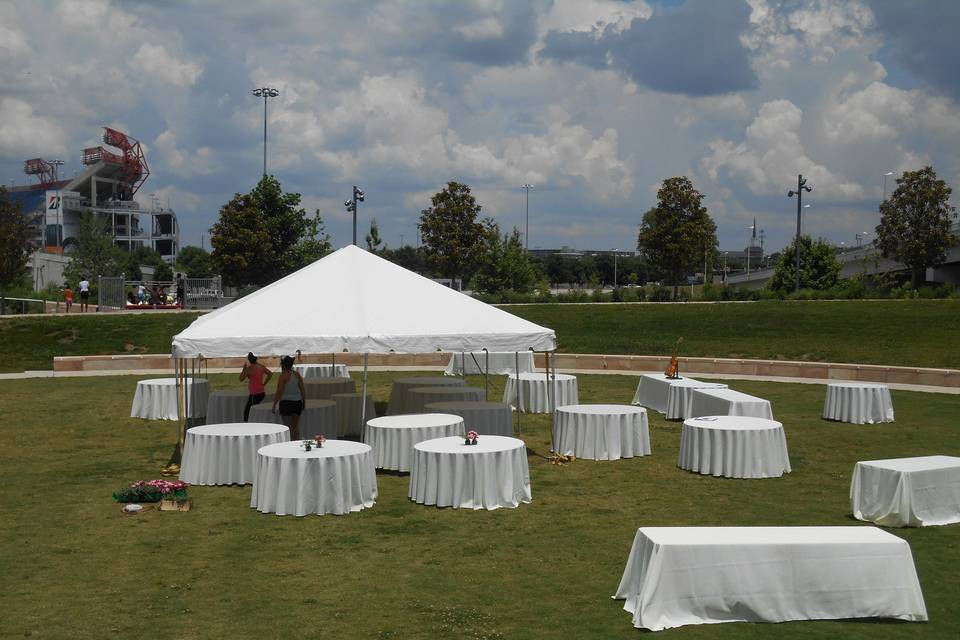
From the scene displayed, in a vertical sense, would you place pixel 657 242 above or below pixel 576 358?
above

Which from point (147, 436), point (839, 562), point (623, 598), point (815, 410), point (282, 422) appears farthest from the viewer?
point (815, 410)

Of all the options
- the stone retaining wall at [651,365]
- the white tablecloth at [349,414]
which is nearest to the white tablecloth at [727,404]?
the white tablecloth at [349,414]

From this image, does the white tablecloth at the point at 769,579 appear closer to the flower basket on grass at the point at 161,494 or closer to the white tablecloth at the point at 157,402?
the flower basket on grass at the point at 161,494

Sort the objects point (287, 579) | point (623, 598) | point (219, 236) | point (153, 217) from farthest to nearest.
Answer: point (153, 217)
point (219, 236)
point (287, 579)
point (623, 598)

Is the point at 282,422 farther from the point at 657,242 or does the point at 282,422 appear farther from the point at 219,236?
the point at 657,242

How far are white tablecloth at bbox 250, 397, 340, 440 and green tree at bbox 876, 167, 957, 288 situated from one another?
1970 inches

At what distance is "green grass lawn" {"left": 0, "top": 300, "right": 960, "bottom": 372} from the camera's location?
30359 millimetres

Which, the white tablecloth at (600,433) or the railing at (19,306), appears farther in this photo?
the railing at (19,306)

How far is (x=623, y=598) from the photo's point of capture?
25.0 feet

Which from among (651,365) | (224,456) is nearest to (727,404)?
(224,456)

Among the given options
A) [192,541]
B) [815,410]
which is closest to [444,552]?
[192,541]

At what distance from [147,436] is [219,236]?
34566 mm

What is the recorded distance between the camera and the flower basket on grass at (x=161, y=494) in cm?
1080

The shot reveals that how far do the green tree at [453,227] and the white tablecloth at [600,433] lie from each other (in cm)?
4418
